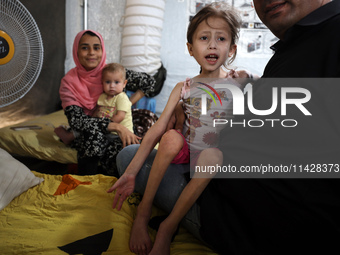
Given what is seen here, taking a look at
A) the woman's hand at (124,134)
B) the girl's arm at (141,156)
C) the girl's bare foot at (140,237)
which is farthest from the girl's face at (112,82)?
the girl's bare foot at (140,237)

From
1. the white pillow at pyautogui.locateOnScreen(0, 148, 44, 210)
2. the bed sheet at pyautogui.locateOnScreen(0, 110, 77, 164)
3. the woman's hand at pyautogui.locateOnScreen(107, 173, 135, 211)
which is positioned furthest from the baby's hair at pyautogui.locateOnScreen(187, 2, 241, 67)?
the bed sheet at pyautogui.locateOnScreen(0, 110, 77, 164)

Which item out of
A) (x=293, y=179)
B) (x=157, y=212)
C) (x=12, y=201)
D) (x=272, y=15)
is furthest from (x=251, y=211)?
(x=12, y=201)

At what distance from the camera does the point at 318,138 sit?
82 centimetres

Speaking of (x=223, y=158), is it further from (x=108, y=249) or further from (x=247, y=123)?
(x=108, y=249)

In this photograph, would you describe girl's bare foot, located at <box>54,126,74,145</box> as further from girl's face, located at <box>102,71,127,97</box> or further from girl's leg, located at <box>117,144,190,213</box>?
girl's leg, located at <box>117,144,190,213</box>

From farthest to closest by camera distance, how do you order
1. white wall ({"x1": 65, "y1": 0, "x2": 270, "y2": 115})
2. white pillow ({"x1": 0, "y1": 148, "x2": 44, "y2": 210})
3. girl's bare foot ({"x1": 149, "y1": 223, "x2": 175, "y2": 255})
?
1. white wall ({"x1": 65, "y1": 0, "x2": 270, "y2": 115})
2. white pillow ({"x1": 0, "y1": 148, "x2": 44, "y2": 210})
3. girl's bare foot ({"x1": 149, "y1": 223, "x2": 175, "y2": 255})

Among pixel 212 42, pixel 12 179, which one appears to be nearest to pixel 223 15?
pixel 212 42

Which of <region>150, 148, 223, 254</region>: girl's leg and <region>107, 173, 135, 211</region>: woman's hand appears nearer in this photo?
<region>150, 148, 223, 254</region>: girl's leg

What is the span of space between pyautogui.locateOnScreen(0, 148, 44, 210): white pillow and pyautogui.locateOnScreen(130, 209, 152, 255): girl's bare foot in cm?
64

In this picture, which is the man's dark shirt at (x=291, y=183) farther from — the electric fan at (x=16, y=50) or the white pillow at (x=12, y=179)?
the electric fan at (x=16, y=50)

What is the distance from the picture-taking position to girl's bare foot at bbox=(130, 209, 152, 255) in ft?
3.21

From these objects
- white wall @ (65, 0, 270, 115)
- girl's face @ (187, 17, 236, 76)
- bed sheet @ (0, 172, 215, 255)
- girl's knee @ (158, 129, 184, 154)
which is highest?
white wall @ (65, 0, 270, 115)

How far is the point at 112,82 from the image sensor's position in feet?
6.64

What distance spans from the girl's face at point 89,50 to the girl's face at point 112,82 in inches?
4.9
